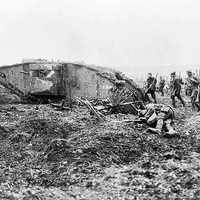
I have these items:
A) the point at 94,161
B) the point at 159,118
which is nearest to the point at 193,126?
the point at 159,118

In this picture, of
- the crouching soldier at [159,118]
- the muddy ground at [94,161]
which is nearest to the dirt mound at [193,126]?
the muddy ground at [94,161]

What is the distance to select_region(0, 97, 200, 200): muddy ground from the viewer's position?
872 centimetres

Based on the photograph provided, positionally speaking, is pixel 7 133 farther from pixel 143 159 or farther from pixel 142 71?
pixel 142 71

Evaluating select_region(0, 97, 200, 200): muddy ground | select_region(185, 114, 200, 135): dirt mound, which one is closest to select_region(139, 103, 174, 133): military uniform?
select_region(0, 97, 200, 200): muddy ground

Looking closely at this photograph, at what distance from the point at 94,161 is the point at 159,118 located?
3.66 metres

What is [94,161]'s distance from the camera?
10.5 m

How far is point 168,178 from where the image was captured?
9.44 meters

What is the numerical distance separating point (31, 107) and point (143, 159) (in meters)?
9.18

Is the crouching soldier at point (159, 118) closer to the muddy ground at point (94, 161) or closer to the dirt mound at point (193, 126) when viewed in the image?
the muddy ground at point (94, 161)

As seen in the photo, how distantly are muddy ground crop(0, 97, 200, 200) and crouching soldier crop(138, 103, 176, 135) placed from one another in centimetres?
30

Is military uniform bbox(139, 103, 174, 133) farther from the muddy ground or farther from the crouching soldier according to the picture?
the muddy ground

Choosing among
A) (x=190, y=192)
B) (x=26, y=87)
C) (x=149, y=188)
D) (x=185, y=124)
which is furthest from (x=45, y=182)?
(x=26, y=87)

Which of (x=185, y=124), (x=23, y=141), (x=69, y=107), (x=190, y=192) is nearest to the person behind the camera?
(x=190, y=192)

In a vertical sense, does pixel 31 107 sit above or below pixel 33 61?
below
